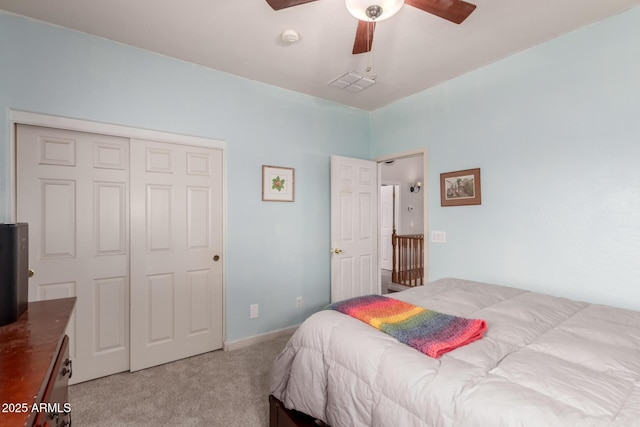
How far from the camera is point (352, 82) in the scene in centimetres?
289

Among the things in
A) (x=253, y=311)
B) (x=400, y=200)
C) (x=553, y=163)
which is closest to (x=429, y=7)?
(x=553, y=163)

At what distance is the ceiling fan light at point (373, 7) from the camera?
1.43 m

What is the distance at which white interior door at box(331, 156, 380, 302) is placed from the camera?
338 centimetres

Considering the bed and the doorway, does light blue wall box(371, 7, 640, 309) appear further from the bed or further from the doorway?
the doorway

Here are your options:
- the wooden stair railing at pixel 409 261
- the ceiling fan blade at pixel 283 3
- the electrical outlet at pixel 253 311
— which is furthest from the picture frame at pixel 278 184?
the wooden stair railing at pixel 409 261

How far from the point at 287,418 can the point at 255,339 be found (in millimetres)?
1533

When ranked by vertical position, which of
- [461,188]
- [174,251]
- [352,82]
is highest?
[352,82]

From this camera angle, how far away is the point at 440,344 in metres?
1.19

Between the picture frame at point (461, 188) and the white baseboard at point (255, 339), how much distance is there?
2106 millimetres

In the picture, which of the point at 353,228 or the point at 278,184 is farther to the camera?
the point at 353,228

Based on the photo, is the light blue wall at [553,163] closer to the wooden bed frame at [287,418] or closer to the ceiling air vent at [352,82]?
the ceiling air vent at [352,82]

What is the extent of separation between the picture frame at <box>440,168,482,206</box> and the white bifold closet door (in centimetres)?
221

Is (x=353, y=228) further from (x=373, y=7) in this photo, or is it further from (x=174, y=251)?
(x=373, y=7)

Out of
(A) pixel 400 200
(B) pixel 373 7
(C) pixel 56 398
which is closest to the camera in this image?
(C) pixel 56 398
